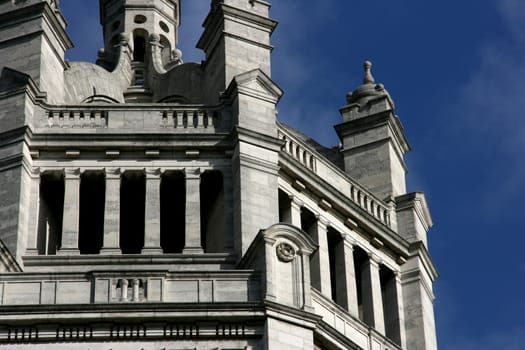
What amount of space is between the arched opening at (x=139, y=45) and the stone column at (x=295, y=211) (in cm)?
1346

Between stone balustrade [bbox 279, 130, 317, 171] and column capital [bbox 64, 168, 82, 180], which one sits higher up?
stone balustrade [bbox 279, 130, 317, 171]

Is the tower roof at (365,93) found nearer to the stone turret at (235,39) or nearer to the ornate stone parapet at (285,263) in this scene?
the stone turret at (235,39)

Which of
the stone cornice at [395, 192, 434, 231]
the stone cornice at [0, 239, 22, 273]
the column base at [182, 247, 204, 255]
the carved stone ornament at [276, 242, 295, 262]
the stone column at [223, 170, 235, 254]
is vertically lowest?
the carved stone ornament at [276, 242, 295, 262]

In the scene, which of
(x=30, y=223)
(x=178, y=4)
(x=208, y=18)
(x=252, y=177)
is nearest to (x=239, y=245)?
(x=252, y=177)

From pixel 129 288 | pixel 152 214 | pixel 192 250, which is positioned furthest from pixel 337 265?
pixel 129 288

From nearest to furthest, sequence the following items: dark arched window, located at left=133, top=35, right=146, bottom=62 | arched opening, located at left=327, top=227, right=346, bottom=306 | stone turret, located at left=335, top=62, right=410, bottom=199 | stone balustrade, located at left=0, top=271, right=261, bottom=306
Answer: stone balustrade, located at left=0, top=271, right=261, bottom=306
arched opening, located at left=327, top=227, right=346, bottom=306
stone turret, located at left=335, top=62, right=410, bottom=199
dark arched window, located at left=133, top=35, right=146, bottom=62

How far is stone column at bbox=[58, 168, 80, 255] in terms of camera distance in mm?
57344

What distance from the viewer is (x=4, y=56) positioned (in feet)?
202

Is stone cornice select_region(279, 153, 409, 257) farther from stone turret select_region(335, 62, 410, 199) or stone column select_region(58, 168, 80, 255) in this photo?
stone column select_region(58, 168, 80, 255)

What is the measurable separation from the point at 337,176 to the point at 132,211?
289 inches

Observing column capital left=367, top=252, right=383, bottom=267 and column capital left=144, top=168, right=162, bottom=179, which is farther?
column capital left=367, top=252, right=383, bottom=267

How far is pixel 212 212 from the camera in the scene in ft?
193

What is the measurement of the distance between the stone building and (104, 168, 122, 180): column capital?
44mm

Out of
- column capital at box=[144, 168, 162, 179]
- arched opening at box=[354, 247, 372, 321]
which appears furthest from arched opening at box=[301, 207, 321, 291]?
column capital at box=[144, 168, 162, 179]
